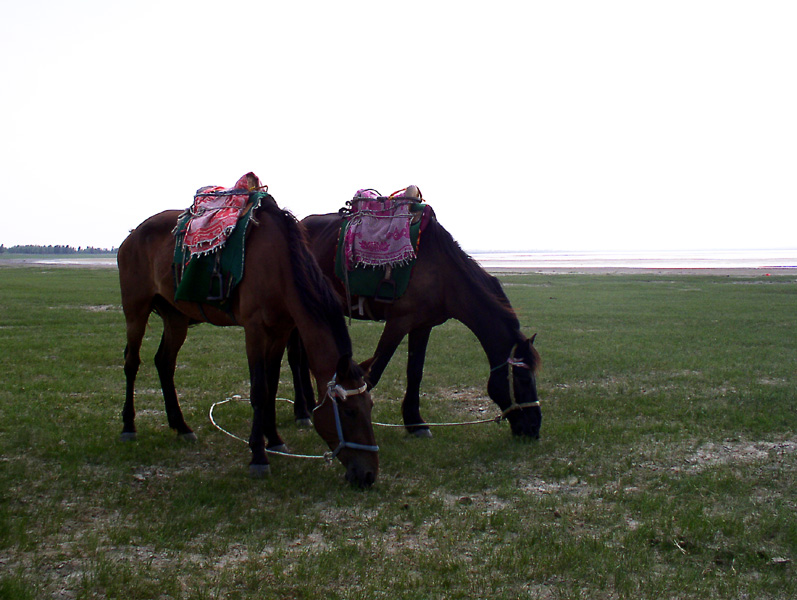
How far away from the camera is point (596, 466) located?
4617 millimetres

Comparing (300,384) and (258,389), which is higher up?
(258,389)

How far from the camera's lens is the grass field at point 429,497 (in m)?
2.90

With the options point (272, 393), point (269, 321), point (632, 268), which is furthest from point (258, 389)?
point (632, 268)

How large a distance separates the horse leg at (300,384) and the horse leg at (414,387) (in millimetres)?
1017

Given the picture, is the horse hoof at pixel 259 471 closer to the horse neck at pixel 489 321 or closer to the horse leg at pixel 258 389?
the horse leg at pixel 258 389

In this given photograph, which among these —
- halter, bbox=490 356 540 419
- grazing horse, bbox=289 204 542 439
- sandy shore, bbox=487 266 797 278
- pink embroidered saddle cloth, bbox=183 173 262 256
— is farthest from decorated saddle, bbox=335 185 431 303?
sandy shore, bbox=487 266 797 278

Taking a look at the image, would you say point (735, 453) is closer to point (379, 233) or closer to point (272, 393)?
point (379, 233)

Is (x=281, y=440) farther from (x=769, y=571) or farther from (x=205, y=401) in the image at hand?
(x=769, y=571)

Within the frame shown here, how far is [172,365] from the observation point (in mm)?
5730

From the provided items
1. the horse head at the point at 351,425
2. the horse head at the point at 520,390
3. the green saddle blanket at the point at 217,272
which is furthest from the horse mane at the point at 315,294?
the horse head at the point at 520,390

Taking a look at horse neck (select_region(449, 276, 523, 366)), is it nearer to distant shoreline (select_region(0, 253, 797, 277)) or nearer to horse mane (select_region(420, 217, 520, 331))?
horse mane (select_region(420, 217, 520, 331))

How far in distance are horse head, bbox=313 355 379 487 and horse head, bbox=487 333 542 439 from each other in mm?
1768

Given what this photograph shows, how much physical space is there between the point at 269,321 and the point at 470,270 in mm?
2112

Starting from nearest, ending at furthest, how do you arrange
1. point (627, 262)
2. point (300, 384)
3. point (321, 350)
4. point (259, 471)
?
point (321, 350)
point (259, 471)
point (300, 384)
point (627, 262)
